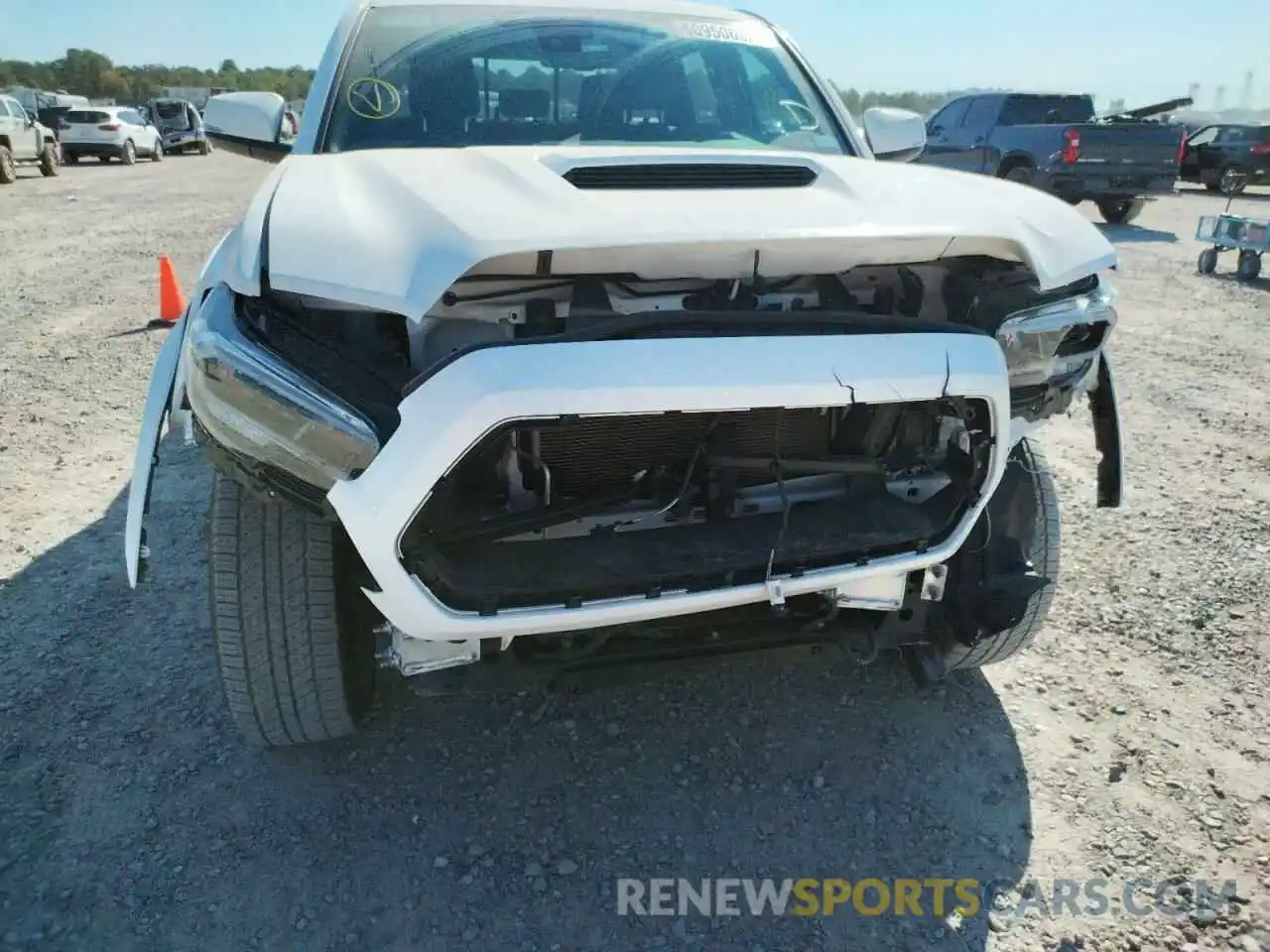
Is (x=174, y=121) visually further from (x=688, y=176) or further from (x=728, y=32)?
(x=688, y=176)

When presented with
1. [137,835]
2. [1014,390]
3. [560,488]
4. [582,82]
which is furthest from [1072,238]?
[137,835]

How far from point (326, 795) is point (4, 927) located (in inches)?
27.0

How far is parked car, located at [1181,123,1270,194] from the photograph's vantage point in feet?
57.7

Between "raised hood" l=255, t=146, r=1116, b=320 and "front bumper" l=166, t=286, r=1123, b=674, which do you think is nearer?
"front bumper" l=166, t=286, r=1123, b=674

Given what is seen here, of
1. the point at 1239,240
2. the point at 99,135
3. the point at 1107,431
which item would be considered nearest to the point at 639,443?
the point at 1107,431

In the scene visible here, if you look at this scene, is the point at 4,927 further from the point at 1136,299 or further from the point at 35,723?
the point at 1136,299

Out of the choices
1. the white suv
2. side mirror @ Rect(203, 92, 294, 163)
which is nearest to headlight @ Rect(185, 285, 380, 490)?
side mirror @ Rect(203, 92, 294, 163)

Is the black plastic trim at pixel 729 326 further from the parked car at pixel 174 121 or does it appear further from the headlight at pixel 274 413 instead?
the parked car at pixel 174 121

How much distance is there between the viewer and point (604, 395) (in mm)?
1626

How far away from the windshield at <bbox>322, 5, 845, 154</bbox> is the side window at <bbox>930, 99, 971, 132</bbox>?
41.6 ft

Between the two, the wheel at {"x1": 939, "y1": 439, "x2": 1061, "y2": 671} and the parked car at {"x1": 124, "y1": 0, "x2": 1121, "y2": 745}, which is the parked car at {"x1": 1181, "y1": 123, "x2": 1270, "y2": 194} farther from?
the parked car at {"x1": 124, "y1": 0, "x2": 1121, "y2": 745}

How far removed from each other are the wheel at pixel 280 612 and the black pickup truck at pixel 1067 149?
12.6 meters

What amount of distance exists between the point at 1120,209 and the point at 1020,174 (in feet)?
5.17

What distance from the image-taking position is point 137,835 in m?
2.23
